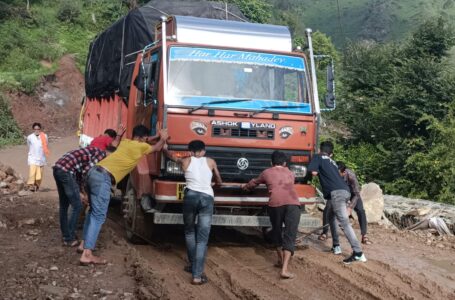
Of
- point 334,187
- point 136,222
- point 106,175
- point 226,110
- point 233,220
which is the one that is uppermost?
point 226,110

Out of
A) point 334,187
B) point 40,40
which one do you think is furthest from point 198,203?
point 40,40

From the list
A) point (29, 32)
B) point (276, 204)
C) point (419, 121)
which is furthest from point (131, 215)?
point (29, 32)

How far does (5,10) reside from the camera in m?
37.0

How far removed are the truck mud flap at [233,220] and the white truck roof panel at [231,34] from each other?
7.60ft

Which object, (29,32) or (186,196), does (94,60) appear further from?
(29,32)

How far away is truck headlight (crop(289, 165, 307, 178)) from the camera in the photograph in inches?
297

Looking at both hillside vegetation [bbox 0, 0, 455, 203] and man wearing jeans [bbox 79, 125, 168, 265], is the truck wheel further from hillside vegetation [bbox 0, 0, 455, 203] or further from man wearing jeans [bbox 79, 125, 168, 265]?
hillside vegetation [bbox 0, 0, 455, 203]

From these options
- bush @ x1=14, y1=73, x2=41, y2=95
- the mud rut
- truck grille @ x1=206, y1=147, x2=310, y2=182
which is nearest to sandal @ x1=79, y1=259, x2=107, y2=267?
the mud rut

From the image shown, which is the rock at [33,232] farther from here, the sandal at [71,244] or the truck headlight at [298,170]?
the truck headlight at [298,170]

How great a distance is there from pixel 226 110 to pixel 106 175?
1.71m

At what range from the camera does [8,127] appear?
27453 mm

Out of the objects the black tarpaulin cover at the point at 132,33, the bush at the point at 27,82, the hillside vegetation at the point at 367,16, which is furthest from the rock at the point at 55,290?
the hillside vegetation at the point at 367,16

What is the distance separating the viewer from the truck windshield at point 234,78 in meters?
7.31

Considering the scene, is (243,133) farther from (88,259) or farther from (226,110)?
(88,259)
